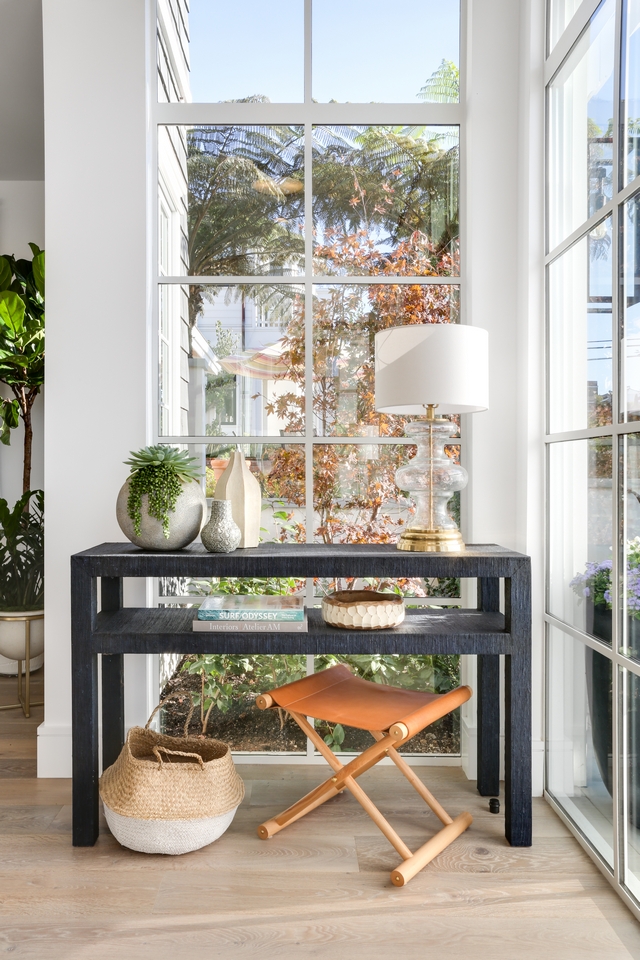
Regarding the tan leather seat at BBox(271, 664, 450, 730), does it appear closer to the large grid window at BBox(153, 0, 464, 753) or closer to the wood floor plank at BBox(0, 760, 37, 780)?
the large grid window at BBox(153, 0, 464, 753)

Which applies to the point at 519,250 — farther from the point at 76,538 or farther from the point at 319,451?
the point at 76,538

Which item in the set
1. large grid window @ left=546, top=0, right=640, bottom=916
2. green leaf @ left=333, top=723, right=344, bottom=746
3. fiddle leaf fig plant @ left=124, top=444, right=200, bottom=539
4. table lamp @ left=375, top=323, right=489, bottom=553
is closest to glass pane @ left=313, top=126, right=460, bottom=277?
large grid window @ left=546, top=0, right=640, bottom=916

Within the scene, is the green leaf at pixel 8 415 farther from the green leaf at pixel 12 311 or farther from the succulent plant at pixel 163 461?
the succulent plant at pixel 163 461

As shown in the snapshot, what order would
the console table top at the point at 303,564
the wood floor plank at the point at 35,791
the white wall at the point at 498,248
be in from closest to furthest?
the console table top at the point at 303,564 → the wood floor plank at the point at 35,791 → the white wall at the point at 498,248

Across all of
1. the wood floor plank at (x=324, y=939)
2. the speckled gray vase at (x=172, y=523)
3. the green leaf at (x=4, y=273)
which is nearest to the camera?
the wood floor plank at (x=324, y=939)

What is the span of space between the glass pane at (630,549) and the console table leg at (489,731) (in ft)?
2.08

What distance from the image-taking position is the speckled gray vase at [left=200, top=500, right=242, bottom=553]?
6.94ft

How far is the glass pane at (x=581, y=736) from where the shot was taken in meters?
1.92

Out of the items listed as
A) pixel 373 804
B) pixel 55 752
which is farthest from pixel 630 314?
pixel 55 752

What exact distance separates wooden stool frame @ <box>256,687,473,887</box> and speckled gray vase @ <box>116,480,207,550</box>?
1.77ft

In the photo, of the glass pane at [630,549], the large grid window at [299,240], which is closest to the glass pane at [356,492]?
the large grid window at [299,240]

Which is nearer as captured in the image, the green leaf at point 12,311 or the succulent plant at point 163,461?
the succulent plant at point 163,461

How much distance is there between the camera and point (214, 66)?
2645mm

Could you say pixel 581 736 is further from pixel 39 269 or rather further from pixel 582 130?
pixel 39 269
